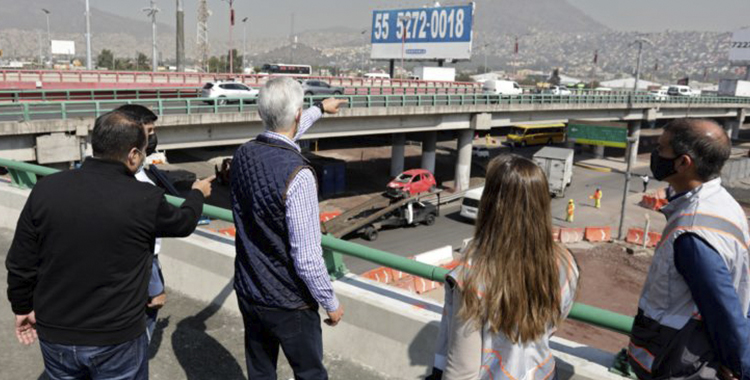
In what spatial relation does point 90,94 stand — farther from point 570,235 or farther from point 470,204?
point 570,235

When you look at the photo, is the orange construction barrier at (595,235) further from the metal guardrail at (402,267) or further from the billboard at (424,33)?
the billboard at (424,33)

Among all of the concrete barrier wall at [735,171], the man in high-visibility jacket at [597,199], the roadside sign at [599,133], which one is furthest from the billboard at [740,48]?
the man in high-visibility jacket at [597,199]

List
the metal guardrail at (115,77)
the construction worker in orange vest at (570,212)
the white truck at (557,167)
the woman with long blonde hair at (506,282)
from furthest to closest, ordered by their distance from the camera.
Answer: the white truck at (557,167)
the metal guardrail at (115,77)
the construction worker in orange vest at (570,212)
the woman with long blonde hair at (506,282)

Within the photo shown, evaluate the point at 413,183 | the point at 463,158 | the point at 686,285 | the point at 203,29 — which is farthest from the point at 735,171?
the point at 203,29

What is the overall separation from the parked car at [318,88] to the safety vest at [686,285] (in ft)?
107

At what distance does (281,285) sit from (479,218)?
117 cm

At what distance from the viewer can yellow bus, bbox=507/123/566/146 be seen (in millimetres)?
53031

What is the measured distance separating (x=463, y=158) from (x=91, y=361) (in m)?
35.8

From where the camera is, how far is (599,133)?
41000 mm

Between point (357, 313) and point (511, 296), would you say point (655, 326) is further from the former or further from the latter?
point (357, 313)

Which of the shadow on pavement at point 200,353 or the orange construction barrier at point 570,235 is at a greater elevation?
the shadow on pavement at point 200,353

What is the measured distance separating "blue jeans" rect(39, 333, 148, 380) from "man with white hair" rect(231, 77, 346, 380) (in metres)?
0.62

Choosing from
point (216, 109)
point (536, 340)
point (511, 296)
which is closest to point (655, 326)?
point (536, 340)

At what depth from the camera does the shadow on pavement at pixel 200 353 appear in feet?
14.1
